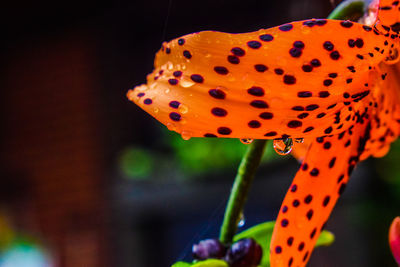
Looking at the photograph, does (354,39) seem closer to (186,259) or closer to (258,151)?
(258,151)

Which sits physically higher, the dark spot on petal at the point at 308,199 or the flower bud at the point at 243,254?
the dark spot on petal at the point at 308,199

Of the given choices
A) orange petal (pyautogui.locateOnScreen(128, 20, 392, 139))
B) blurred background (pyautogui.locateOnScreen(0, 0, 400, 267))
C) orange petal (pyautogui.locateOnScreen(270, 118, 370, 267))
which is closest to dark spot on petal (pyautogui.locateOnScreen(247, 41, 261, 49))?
orange petal (pyautogui.locateOnScreen(128, 20, 392, 139))

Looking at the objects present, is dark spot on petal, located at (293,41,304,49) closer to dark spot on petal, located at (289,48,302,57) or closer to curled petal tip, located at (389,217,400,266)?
dark spot on petal, located at (289,48,302,57)

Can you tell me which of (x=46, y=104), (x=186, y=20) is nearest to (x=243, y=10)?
(x=186, y=20)

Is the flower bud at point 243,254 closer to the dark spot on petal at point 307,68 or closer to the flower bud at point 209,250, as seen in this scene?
the flower bud at point 209,250

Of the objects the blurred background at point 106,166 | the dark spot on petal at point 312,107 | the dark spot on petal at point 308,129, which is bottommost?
the blurred background at point 106,166

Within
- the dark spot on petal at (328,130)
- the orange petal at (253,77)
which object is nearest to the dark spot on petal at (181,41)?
the orange petal at (253,77)
